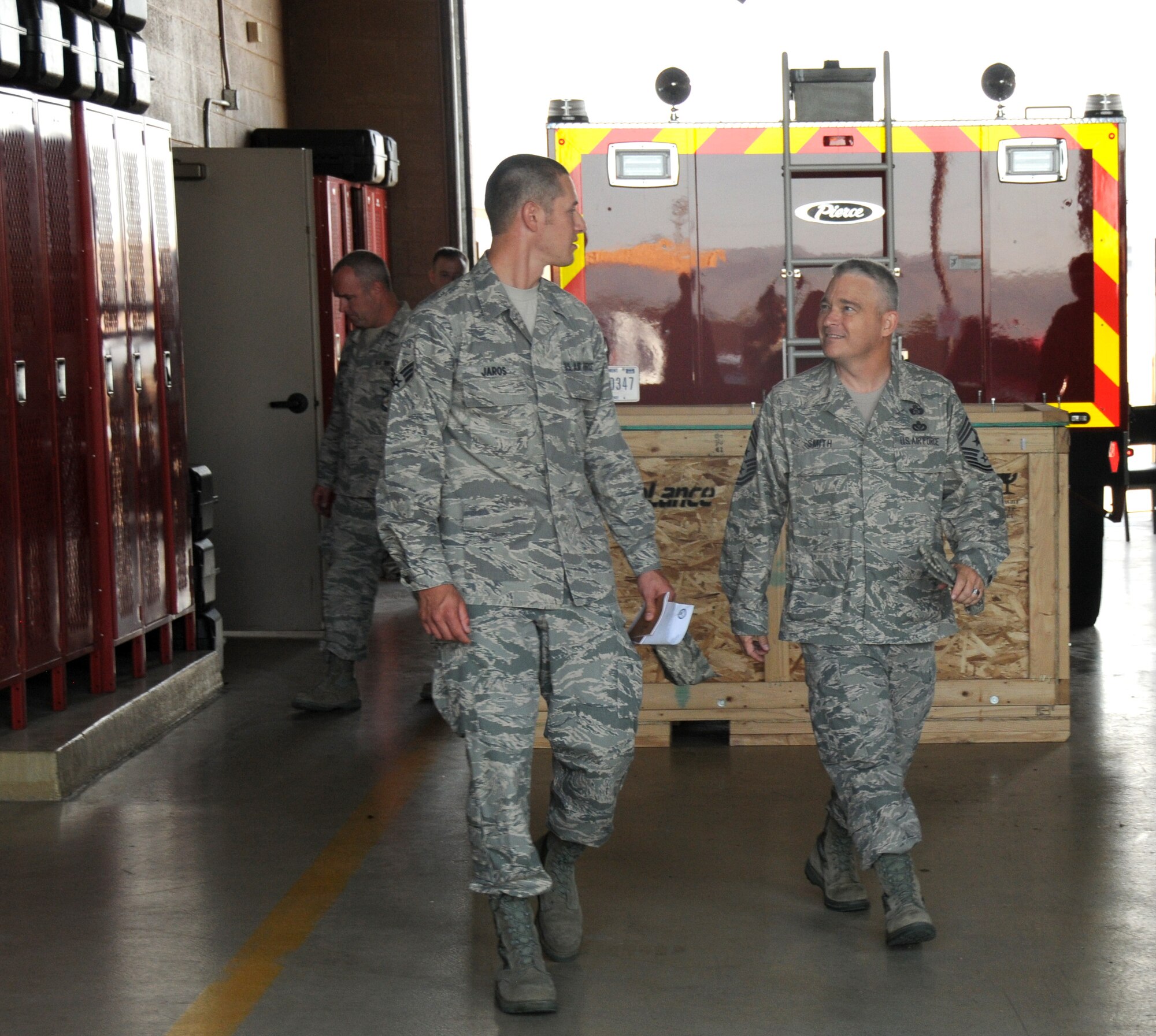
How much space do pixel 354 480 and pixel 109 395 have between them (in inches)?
41.1

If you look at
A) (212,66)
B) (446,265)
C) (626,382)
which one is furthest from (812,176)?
(212,66)

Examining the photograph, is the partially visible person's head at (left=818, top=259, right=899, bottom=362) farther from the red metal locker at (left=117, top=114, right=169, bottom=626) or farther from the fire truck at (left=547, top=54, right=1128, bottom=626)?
the red metal locker at (left=117, top=114, right=169, bottom=626)

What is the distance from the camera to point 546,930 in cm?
382

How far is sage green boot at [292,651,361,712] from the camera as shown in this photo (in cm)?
667

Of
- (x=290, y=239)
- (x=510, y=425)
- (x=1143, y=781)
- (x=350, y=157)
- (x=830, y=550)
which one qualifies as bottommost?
(x=1143, y=781)

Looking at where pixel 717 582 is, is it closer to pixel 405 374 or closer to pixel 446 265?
pixel 405 374

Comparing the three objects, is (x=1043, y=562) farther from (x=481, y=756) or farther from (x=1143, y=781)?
(x=481, y=756)

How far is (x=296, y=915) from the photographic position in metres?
4.20

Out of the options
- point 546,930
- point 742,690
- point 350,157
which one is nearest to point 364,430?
point 742,690

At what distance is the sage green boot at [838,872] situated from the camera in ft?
13.6

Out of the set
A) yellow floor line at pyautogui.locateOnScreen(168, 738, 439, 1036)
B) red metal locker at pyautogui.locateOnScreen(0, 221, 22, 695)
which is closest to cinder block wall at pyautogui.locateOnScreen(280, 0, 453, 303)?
red metal locker at pyautogui.locateOnScreen(0, 221, 22, 695)

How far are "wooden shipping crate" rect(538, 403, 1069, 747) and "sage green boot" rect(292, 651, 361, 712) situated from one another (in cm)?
119

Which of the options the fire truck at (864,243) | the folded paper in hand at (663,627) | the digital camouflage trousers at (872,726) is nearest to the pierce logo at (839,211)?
the fire truck at (864,243)

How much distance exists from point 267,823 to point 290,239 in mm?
4079
